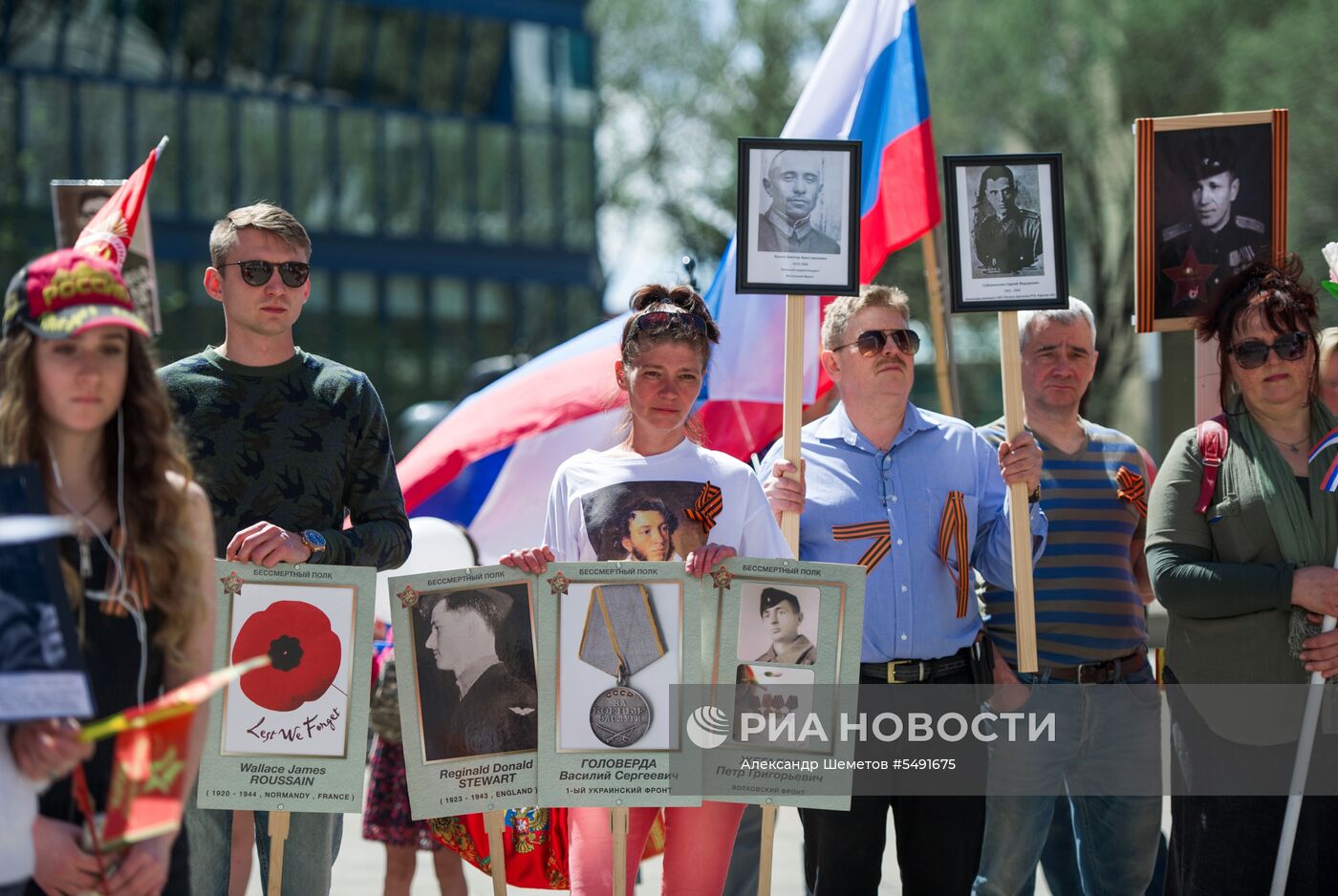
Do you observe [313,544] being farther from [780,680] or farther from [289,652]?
[780,680]

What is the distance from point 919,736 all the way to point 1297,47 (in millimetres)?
20346

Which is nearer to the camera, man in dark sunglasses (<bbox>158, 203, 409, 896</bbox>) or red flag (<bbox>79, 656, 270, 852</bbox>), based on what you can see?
red flag (<bbox>79, 656, 270, 852</bbox>)

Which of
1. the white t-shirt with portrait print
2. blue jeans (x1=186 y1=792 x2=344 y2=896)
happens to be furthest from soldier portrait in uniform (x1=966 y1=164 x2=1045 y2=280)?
blue jeans (x1=186 y1=792 x2=344 y2=896)

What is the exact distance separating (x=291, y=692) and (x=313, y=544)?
0.41 meters

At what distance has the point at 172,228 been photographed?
21.4 meters

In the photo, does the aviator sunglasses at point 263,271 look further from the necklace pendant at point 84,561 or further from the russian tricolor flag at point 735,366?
the russian tricolor flag at point 735,366

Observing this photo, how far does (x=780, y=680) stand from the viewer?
4.15 metres

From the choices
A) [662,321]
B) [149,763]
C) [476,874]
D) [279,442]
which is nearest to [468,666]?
[279,442]

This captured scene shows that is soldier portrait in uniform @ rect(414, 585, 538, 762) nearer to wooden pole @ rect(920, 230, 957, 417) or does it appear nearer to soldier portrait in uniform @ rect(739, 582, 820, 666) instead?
soldier portrait in uniform @ rect(739, 582, 820, 666)

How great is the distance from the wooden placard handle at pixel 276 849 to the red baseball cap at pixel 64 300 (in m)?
1.64

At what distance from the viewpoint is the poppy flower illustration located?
13.4ft

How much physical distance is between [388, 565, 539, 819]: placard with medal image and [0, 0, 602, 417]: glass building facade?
17.4m

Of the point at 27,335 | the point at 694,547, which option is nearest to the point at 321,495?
the point at 694,547

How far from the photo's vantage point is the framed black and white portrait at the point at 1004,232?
4617mm
